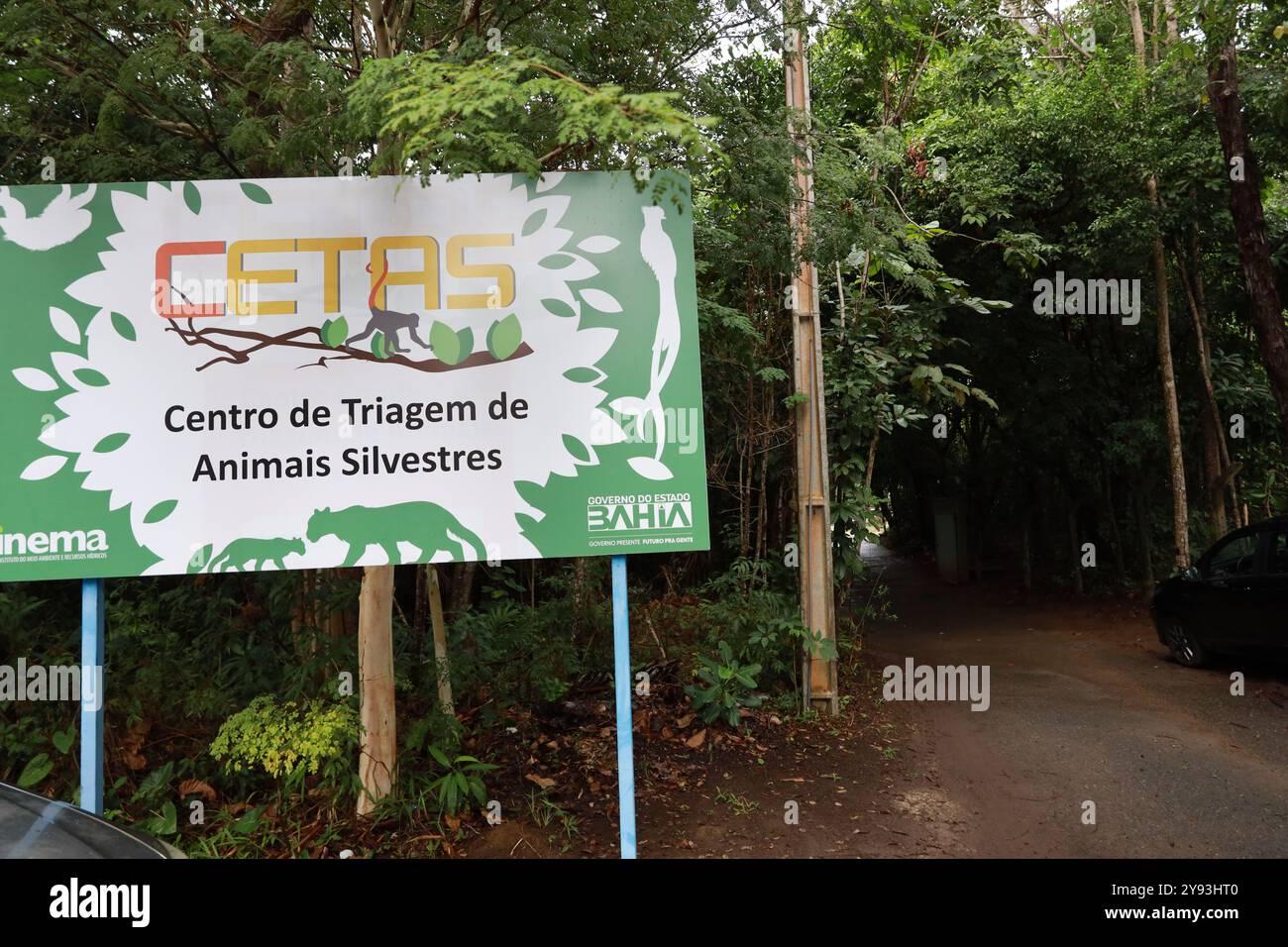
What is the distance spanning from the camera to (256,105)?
5629 millimetres

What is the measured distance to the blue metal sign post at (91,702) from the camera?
13.2ft

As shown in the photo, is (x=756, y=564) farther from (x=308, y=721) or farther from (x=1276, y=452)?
(x=1276, y=452)

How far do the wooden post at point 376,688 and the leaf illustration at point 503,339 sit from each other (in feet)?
5.25

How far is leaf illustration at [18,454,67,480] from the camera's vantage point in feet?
13.3

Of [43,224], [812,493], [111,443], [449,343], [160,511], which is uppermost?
[43,224]

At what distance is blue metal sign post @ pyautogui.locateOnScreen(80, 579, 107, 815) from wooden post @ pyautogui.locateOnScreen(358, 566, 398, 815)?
1340mm

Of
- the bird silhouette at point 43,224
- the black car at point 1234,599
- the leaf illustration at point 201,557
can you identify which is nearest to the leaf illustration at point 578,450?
the leaf illustration at point 201,557

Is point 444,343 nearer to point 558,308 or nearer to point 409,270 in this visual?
point 409,270

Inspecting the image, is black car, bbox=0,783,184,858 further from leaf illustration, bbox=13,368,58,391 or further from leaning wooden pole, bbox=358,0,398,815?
leaning wooden pole, bbox=358,0,398,815

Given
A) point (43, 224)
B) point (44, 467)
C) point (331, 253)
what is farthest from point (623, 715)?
point (43, 224)

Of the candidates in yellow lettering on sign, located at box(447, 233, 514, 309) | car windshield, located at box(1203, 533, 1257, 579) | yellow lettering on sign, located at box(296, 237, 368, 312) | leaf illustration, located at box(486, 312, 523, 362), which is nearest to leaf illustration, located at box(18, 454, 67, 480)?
yellow lettering on sign, located at box(296, 237, 368, 312)

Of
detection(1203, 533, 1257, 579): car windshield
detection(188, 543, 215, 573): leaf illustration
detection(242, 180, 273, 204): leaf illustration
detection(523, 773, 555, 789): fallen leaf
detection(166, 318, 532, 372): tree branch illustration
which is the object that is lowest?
detection(523, 773, 555, 789): fallen leaf

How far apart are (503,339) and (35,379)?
2193mm

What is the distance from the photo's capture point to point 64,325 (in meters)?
4.12
